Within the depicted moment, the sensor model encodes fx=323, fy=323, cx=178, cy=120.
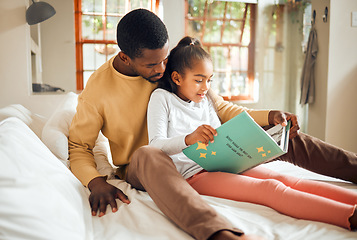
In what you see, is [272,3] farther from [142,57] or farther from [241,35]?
[142,57]

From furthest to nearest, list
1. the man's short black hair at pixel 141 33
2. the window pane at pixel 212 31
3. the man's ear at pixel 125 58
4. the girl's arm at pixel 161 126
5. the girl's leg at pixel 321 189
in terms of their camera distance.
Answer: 1. the window pane at pixel 212 31
2. the man's ear at pixel 125 58
3. the man's short black hair at pixel 141 33
4. the girl's arm at pixel 161 126
5. the girl's leg at pixel 321 189

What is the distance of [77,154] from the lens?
1.26m

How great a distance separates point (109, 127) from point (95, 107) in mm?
101

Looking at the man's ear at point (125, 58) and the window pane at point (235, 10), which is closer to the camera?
the man's ear at point (125, 58)

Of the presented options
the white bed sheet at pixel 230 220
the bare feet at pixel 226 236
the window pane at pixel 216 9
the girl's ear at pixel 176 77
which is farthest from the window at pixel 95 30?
the bare feet at pixel 226 236

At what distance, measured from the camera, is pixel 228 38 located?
3660mm

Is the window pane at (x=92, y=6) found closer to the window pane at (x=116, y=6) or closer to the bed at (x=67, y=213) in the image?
A: the window pane at (x=116, y=6)

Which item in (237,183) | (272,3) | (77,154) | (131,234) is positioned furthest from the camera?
(272,3)

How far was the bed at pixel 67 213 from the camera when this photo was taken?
684mm

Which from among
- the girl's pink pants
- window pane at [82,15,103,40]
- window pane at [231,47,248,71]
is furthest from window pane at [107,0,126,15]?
the girl's pink pants

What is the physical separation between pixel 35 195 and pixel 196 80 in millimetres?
728

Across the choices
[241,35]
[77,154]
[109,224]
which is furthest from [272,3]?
[109,224]

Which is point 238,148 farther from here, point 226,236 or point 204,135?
point 226,236

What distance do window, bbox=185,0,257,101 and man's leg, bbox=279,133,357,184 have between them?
245cm
